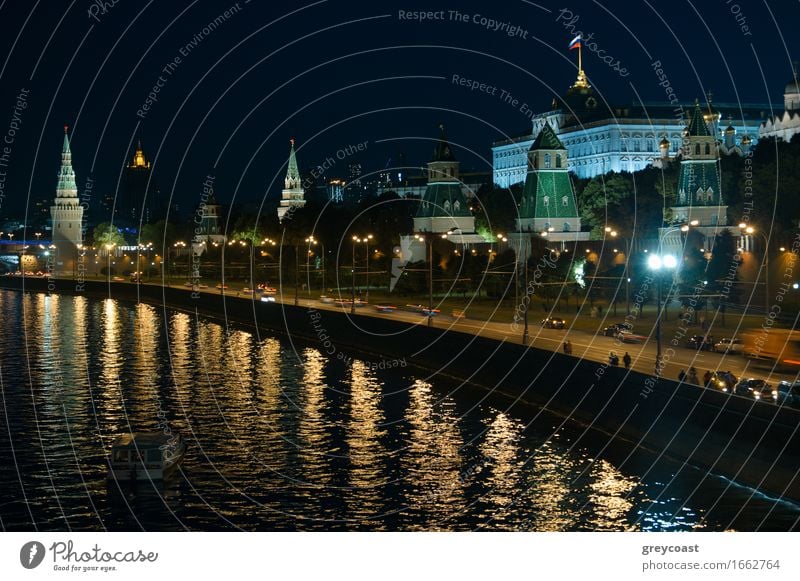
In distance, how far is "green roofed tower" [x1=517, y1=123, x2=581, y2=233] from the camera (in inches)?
4296

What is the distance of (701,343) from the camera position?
2288 inches

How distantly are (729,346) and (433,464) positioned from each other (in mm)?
21210

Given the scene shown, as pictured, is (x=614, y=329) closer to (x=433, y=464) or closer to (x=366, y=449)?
(x=366, y=449)

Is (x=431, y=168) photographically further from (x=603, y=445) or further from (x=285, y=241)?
(x=603, y=445)

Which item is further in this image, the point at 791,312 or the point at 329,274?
the point at 329,274

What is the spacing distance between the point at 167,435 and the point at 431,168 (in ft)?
297

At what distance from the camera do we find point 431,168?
12950 centimetres

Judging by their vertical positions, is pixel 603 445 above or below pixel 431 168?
below

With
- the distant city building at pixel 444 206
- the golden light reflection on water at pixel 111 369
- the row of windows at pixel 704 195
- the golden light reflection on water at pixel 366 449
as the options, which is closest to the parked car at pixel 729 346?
the golden light reflection on water at pixel 366 449

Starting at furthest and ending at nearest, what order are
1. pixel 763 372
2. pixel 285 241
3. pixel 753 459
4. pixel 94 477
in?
pixel 285 241 → pixel 763 372 → pixel 94 477 → pixel 753 459

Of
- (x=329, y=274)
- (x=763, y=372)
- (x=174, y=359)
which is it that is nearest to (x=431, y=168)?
(x=329, y=274)

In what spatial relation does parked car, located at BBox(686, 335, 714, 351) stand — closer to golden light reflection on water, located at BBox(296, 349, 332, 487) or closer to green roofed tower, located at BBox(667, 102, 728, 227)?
golden light reflection on water, located at BBox(296, 349, 332, 487)
